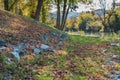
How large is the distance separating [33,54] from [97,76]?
2885 mm

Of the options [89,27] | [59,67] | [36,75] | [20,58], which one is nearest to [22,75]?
[36,75]

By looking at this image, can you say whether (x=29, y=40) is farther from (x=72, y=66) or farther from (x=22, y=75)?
(x=22, y=75)

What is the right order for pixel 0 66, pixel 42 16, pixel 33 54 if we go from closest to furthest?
pixel 0 66 → pixel 33 54 → pixel 42 16

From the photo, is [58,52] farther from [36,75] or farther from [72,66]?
[36,75]

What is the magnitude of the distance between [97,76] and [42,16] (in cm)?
4667

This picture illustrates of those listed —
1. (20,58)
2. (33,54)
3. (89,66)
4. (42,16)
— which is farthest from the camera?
(42,16)

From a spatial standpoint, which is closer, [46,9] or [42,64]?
[42,64]

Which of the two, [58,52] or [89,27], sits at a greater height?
[58,52]

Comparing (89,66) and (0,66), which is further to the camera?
(89,66)

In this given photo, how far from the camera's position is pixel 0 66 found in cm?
992

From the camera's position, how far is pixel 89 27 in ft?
425

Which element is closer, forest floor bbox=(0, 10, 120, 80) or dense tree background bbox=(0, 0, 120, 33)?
forest floor bbox=(0, 10, 120, 80)

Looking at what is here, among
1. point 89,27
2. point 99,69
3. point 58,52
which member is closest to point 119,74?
point 99,69

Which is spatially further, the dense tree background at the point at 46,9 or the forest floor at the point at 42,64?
the dense tree background at the point at 46,9
